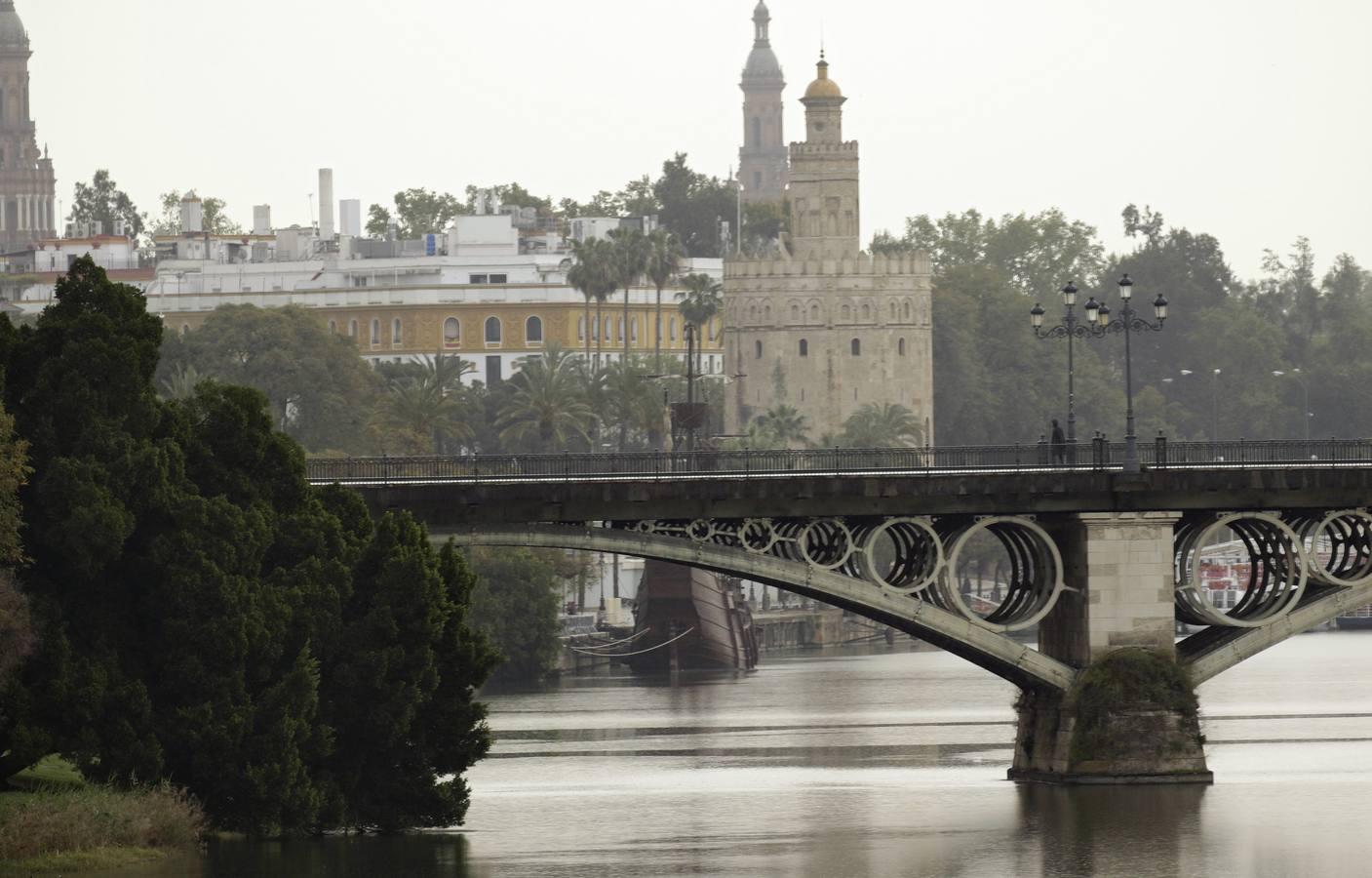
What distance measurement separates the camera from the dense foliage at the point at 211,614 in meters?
52.5

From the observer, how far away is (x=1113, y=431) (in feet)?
617

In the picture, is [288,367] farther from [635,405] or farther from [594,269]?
[594,269]

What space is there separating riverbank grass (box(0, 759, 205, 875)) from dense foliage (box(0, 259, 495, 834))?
0.67 metres

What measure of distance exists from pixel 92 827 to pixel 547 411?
9364 cm

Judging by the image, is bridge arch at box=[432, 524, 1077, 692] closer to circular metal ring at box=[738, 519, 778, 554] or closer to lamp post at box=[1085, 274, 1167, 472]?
circular metal ring at box=[738, 519, 778, 554]

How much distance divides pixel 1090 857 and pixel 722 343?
441 feet

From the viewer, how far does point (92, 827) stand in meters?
50.8

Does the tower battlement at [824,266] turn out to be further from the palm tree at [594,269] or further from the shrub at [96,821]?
the shrub at [96,821]

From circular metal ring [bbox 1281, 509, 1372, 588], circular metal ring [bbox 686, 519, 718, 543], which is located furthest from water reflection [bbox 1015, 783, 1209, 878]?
circular metal ring [bbox 686, 519, 718, 543]

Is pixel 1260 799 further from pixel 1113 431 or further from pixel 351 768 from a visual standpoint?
pixel 1113 431

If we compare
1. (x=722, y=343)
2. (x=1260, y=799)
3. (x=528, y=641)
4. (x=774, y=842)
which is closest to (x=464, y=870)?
(x=774, y=842)

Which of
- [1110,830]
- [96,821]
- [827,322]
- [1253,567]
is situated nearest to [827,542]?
[1110,830]

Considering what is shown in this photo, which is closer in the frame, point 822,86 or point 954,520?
point 954,520

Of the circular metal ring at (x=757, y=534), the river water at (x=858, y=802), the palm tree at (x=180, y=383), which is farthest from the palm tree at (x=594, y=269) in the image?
the circular metal ring at (x=757, y=534)
